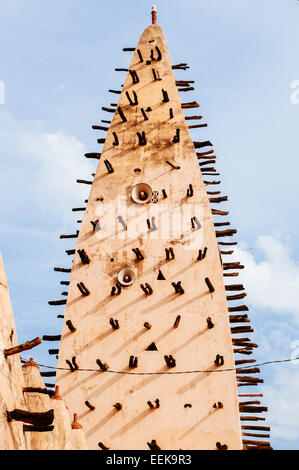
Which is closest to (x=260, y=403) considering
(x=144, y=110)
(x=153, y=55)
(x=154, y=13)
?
(x=144, y=110)

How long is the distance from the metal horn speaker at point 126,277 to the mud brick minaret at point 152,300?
0.09 feet

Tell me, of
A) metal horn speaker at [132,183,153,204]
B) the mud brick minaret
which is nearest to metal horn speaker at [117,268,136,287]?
the mud brick minaret

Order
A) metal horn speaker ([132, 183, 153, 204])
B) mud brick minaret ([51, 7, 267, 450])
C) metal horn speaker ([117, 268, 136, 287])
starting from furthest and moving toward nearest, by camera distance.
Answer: metal horn speaker ([132, 183, 153, 204]) → metal horn speaker ([117, 268, 136, 287]) → mud brick minaret ([51, 7, 267, 450])

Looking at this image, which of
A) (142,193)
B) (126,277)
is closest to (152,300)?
(126,277)

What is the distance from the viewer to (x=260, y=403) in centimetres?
1767

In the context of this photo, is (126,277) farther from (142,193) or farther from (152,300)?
(142,193)

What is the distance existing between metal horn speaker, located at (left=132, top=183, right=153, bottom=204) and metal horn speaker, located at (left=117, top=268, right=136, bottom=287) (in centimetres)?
207

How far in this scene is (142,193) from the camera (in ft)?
63.5

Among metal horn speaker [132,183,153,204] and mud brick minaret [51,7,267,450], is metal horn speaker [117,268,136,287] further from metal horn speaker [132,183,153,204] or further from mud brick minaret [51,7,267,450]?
metal horn speaker [132,183,153,204]

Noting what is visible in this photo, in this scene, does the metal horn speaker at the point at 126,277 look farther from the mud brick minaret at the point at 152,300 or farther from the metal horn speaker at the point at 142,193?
the metal horn speaker at the point at 142,193

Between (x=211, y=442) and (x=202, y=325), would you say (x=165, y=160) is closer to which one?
(x=202, y=325)

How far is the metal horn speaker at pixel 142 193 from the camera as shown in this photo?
19.2 m

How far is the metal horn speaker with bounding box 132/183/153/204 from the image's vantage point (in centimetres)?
1923
